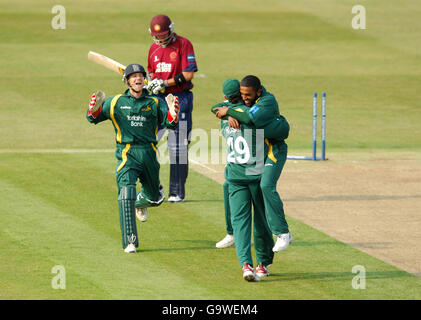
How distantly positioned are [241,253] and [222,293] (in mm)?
592

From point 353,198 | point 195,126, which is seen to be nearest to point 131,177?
point 353,198

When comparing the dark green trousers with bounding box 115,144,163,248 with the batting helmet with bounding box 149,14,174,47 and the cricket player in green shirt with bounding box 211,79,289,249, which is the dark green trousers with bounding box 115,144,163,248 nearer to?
the cricket player in green shirt with bounding box 211,79,289,249

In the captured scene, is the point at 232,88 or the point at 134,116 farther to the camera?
the point at 134,116

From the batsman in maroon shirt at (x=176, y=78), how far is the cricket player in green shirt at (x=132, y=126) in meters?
2.76

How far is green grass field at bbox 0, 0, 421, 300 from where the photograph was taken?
1018cm

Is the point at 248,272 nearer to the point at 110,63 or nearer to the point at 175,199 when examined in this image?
the point at 175,199

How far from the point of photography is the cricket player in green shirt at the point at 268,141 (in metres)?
10.1

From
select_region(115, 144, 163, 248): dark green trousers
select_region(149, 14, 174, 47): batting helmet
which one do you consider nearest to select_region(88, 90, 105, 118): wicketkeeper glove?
select_region(115, 144, 163, 248): dark green trousers

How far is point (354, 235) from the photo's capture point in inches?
483

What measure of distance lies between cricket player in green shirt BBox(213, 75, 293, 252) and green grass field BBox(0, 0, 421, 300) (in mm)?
531

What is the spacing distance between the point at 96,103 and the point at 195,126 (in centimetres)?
1141

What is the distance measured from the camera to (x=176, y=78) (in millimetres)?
14266

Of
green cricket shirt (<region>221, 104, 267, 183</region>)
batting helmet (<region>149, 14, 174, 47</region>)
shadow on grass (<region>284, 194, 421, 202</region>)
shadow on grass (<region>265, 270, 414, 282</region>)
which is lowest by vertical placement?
shadow on grass (<region>265, 270, 414, 282</region>)

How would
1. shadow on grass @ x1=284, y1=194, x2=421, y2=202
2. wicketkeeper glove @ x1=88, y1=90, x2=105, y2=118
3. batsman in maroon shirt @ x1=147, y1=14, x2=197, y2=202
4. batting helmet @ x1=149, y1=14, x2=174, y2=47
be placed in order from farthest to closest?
shadow on grass @ x1=284, y1=194, x2=421, y2=202 → batsman in maroon shirt @ x1=147, y1=14, x2=197, y2=202 → batting helmet @ x1=149, y1=14, x2=174, y2=47 → wicketkeeper glove @ x1=88, y1=90, x2=105, y2=118
